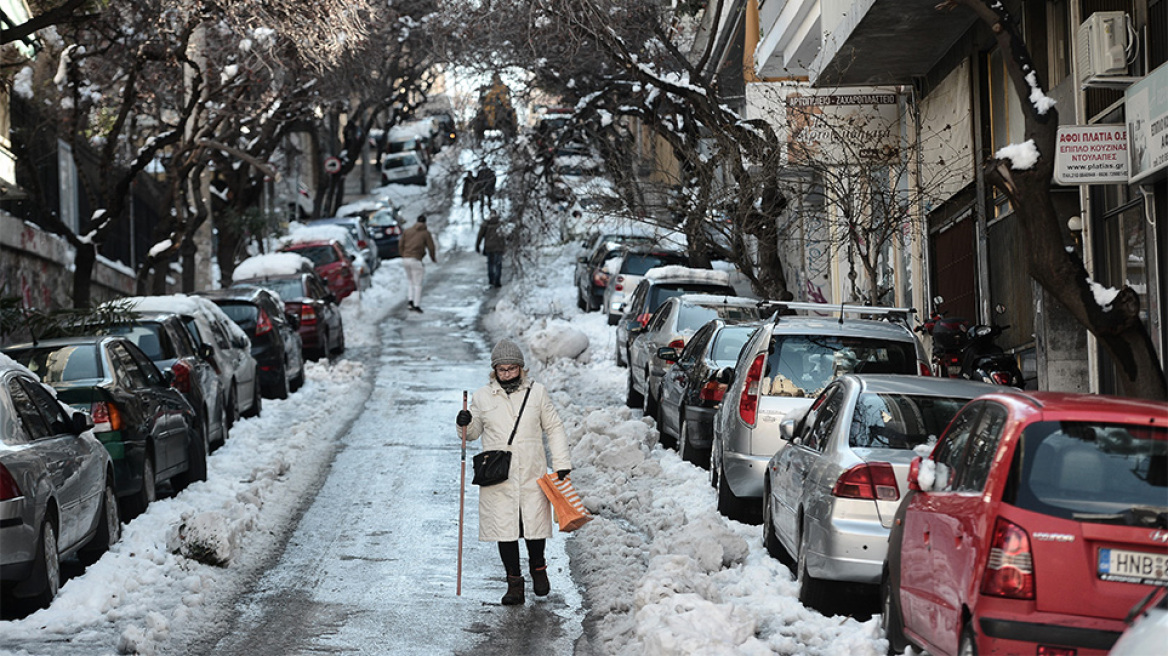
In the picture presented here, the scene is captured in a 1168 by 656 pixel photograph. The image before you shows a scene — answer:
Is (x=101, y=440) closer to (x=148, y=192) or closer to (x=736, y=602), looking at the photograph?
(x=736, y=602)

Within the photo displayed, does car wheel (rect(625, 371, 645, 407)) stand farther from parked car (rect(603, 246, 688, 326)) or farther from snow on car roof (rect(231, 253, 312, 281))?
snow on car roof (rect(231, 253, 312, 281))

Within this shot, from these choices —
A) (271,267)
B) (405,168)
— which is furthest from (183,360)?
(405,168)

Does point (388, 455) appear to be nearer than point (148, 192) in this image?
Yes

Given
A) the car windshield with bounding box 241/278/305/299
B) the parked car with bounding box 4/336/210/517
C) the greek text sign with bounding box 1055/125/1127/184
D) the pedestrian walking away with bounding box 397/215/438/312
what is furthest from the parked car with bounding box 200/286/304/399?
the greek text sign with bounding box 1055/125/1127/184

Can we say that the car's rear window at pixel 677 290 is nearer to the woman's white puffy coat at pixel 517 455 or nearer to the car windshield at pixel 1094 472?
the woman's white puffy coat at pixel 517 455

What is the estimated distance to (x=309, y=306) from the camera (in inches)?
1017

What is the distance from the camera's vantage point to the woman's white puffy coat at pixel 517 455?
9773 mm

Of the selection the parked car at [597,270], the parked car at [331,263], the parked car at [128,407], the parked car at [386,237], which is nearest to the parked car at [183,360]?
Result: the parked car at [128,407]

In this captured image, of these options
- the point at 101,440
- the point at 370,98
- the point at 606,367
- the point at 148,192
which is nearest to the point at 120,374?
the point at 101,440

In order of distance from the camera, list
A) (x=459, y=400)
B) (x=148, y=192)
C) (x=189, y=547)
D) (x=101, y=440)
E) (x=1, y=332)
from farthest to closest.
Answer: (x=148, y=192) → (x=459, y=400) → (x=1, y=332) → (x=101, y=440) → (x=189, y=547)

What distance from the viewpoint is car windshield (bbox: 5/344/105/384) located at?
42.0 feet

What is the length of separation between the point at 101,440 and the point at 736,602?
5.59 m

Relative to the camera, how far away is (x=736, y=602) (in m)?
8.80

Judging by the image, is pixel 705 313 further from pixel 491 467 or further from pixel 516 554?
pixel 516 554
